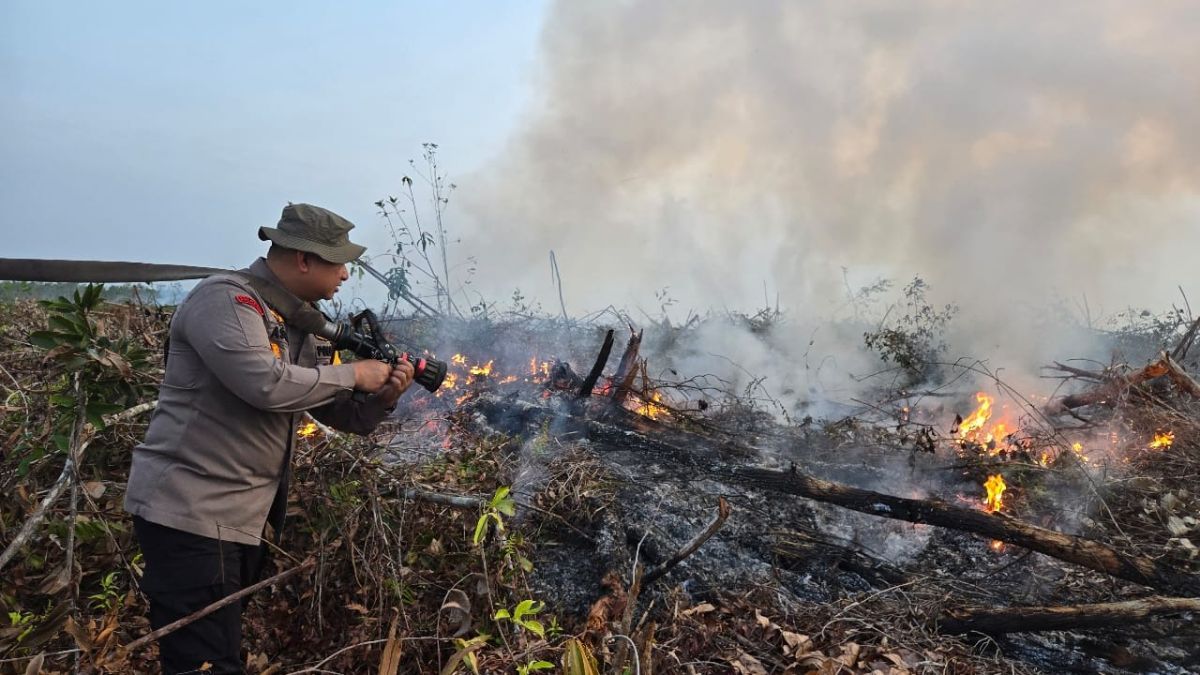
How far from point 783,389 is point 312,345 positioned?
810 centimetres

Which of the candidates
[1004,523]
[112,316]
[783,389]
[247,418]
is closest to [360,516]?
[247,418]

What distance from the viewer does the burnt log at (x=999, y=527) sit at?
11.8 ft

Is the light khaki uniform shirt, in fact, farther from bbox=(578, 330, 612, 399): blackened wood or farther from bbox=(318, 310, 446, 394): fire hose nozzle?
bbox=(578, 330, 612, 399): blackened wood

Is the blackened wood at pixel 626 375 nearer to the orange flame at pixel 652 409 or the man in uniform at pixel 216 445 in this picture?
the orange flame at pixel 652 409

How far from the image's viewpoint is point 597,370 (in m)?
6.87

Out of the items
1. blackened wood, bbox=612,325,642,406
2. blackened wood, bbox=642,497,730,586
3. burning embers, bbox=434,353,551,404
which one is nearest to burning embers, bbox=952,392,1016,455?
blackened wood, bbox=612,325,642,406

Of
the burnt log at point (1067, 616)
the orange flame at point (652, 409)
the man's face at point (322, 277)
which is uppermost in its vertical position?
the orange flame at point (652, 409)

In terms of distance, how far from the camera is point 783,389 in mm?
9711

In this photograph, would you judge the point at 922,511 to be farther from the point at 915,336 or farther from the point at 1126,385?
the point at 915,336

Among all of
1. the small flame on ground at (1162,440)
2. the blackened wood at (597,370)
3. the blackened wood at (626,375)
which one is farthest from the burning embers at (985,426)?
the blackened wood at (597,370)

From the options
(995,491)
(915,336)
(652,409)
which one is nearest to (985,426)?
(915,336)

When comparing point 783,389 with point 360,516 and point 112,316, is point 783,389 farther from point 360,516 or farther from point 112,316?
point 112,316

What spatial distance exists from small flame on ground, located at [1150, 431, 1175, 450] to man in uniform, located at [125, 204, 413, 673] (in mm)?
6626

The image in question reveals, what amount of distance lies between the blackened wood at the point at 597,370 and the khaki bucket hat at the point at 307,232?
4.31m
